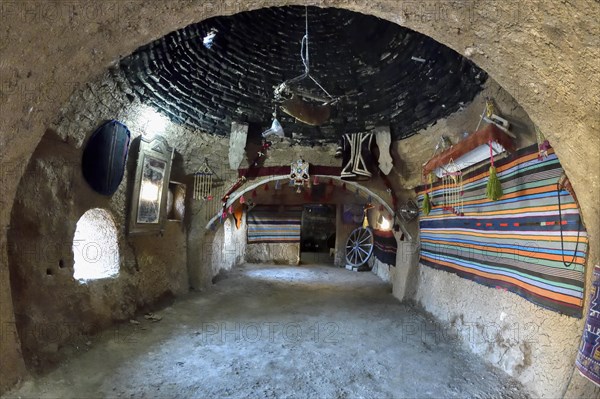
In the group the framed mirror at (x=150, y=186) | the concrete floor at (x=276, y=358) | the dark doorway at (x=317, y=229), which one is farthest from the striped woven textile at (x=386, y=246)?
the framed mirror at (x=150, y=186)

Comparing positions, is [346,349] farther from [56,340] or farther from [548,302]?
[56,340]

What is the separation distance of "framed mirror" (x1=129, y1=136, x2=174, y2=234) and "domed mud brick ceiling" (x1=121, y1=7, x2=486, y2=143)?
51cm

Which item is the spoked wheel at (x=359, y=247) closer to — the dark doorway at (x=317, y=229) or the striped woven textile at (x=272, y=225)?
the striped woven textile at (x=272, y=225)

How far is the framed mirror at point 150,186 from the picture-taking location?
421 centimetres

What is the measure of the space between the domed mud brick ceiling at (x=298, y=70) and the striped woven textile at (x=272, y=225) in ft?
16.4

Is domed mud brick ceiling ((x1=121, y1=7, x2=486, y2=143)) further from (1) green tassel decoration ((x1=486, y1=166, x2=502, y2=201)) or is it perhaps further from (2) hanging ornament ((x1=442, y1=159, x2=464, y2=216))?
(1) green tassel decoration ((x1=486, y1=166, x2=502, y2=201))

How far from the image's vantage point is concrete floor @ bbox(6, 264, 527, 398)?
8.46ft

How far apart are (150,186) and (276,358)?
283 cm

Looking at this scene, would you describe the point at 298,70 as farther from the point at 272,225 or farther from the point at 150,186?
the point at 272,225

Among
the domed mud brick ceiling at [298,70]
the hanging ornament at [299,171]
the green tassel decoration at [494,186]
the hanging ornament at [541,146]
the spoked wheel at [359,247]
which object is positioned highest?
the domed mud brick ceiling at [298,70]

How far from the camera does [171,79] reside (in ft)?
13.1

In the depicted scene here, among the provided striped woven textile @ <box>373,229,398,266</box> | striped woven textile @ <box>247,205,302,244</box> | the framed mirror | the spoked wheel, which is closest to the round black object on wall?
the framed mirror

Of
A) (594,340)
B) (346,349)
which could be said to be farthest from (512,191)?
(346,349)

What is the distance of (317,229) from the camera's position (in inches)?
462
